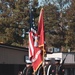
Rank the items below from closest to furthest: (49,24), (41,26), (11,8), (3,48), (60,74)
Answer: (41,26) → (60,74) → (3,48) → (49,24) → (11,8)

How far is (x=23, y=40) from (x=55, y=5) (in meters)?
6.54

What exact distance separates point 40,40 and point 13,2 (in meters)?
39.3

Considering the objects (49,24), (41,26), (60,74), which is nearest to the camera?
(41,26)

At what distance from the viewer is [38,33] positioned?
1009 centimetres

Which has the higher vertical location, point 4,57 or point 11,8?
point 11,8

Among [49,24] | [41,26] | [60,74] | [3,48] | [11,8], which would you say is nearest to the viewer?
[41,26]

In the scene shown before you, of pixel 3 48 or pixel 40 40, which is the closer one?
pixel 40 40

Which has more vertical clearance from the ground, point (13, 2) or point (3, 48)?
point (13, 2)

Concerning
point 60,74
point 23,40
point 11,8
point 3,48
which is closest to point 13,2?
point 11,8

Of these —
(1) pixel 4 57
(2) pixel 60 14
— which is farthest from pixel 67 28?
(1) pixel 4 57

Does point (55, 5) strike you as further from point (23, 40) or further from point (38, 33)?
point (38, 33)

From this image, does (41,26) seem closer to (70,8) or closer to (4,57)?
(4,57)

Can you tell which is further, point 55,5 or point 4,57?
point 55,5

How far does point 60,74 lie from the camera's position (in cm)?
1292
